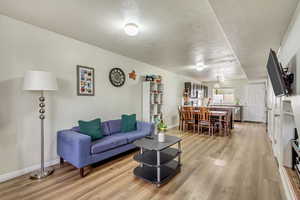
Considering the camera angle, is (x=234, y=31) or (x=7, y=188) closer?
(x=7, y=188)

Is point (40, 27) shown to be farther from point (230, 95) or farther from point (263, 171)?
point (230, 95)

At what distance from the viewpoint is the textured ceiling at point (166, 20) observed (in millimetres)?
1703

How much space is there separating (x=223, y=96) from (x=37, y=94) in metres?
8.90

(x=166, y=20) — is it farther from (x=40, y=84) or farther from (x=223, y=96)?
(x=223, y=96)

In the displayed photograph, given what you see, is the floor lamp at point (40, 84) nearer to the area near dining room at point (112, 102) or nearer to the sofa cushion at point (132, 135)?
the area near dining room at point (112, 102)

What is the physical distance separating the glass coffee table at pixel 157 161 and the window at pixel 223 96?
7248mm

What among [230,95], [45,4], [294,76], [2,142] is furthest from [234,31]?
[230,95]

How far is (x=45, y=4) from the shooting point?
5.83 ft

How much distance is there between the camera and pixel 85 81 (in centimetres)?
306

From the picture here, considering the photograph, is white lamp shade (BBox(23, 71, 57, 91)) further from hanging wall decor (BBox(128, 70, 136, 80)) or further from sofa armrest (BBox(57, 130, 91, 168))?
hanging wall decor (BBox(128, 70, 136, 80))

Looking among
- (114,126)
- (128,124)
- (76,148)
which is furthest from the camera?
(128,124)

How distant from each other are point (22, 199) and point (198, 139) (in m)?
3.97

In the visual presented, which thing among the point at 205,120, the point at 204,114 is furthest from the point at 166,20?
the point at 205,120

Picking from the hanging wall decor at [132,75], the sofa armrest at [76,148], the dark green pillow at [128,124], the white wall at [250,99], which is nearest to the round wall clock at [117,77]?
the hanging wall decor at [132,75]
